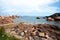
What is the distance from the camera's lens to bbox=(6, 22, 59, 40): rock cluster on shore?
1874mm

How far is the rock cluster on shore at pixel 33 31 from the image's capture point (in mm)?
1874

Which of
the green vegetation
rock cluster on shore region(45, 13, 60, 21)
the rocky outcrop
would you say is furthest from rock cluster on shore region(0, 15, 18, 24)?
rock cluster on shore region(45, 13, 60, 21)

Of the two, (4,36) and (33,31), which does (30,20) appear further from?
(4,36)

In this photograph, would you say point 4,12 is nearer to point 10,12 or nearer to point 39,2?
point 10,12

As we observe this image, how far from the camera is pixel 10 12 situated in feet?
6.39

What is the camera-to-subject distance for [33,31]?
6.22ft

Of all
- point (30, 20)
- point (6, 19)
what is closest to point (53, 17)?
point (30, 20)

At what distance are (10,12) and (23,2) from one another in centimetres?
26

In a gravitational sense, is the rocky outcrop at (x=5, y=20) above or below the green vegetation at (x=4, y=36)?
above

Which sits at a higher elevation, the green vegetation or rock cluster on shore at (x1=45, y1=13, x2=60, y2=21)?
rock cluster on shore at (x1=45, y1=13, x2=60, y2=21)

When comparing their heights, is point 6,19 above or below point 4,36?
above

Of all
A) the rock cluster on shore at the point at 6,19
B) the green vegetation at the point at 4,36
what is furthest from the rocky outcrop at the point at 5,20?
the green vegetation at the point at 4,36

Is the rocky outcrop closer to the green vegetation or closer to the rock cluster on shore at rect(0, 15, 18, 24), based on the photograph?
the rock cluster on shore at rect(0, 15, 18, 24)

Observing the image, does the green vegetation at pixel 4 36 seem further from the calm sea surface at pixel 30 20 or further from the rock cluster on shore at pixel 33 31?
the calm sea surface at pixel 30 20
